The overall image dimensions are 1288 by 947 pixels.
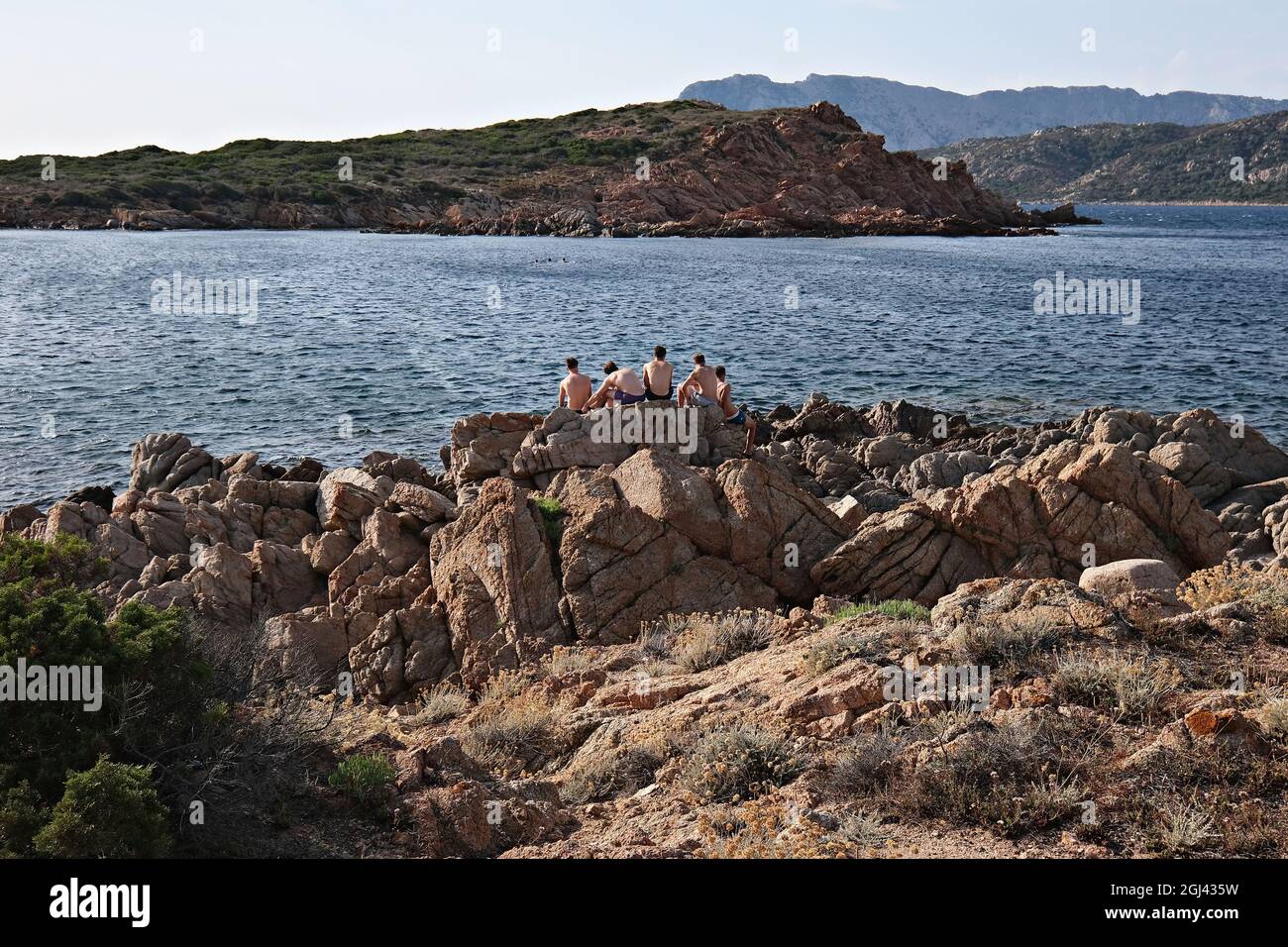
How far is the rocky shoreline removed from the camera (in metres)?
12.8

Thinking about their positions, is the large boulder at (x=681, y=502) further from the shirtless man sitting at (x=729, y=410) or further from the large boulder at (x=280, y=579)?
the large boulder at (x=280, y=579)

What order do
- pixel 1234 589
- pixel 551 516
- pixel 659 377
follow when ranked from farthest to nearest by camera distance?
1. pixel 659 377
2. pixel 551 516
3. pixel 1234 589

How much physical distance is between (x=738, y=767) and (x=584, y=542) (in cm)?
621

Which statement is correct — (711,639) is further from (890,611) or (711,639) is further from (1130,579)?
(1130,579)

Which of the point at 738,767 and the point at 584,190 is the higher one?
the point at 584,190

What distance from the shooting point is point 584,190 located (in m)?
122

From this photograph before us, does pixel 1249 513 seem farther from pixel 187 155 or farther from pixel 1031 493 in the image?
pixel 187 155

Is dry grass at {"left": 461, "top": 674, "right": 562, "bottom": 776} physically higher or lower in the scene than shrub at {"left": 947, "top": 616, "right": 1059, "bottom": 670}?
lower

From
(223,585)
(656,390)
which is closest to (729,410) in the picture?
(656,390)

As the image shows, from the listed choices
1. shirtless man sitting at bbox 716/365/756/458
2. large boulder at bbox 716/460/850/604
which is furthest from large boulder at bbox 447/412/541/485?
large boulder at bbox 716/460/850/604

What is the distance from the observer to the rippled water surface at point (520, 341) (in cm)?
2920

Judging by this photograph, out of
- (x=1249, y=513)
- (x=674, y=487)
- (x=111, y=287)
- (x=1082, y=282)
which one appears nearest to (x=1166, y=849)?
(x=674, y=487)

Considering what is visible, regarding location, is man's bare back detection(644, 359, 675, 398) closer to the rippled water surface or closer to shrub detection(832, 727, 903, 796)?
the rippled water surface

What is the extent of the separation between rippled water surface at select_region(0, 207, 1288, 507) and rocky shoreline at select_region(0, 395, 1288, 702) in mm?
8442
